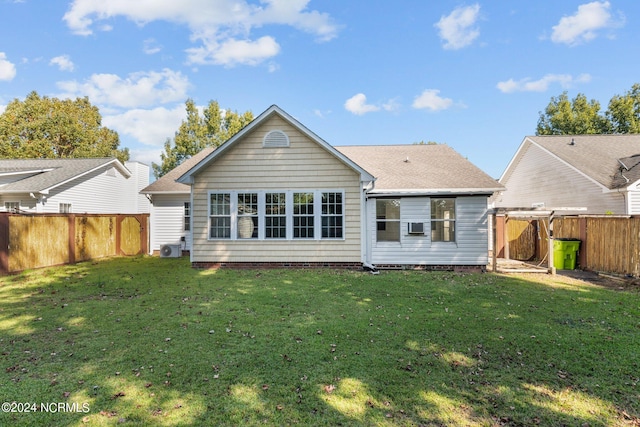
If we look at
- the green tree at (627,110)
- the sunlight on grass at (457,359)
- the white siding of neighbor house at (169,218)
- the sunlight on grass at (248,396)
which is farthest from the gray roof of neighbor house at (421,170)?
the green tree at (627,110)

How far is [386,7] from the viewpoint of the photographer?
14.7m

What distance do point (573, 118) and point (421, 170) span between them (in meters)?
29.3

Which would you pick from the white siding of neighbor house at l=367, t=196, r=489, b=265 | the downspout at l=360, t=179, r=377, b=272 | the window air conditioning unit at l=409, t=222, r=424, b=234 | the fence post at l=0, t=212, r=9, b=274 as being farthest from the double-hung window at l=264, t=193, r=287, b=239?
the fence post at l=0, t=212, r=9, b=274

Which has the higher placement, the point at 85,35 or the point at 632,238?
the point at 85,35

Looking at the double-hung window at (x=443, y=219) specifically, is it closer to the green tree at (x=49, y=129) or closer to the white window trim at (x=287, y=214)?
the white window trim at (x=287, y=214)

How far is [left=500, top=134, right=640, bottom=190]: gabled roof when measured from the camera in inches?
581

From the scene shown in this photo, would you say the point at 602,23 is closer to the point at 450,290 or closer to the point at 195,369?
the point at 450,290

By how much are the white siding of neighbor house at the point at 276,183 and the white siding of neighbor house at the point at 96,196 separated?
9.61 meters

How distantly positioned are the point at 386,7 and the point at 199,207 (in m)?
12.3

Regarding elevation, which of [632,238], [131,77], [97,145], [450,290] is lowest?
[450,290]

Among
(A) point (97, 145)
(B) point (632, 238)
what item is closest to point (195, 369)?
(B) point (632, 238)

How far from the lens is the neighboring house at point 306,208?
11703 mm

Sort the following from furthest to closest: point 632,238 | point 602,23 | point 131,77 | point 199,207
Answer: point 131,77
point 602,23
point 199,207
point 632,238

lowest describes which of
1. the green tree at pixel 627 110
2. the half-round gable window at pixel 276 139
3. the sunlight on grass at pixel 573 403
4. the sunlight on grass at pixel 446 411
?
the sunlight on grass at pixel 573 403
